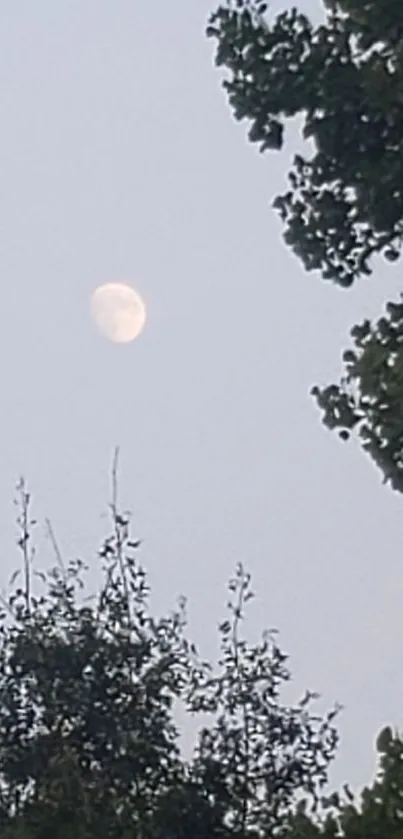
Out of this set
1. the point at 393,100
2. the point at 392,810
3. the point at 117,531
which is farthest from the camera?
the point at 117,531

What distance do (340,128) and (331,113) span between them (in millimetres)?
146

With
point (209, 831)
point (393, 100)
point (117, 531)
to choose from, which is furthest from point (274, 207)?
point (209, 831)

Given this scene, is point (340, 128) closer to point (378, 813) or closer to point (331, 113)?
point (331, 113)

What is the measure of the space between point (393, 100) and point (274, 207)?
5.20 ft

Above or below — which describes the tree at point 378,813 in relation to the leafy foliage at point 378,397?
below

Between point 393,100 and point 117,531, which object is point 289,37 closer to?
point 393,100

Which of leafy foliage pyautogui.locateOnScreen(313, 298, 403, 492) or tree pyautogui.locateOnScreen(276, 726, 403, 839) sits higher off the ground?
leafy foliage pyautogui.locateOnScreen(313, 298, 403, 492)

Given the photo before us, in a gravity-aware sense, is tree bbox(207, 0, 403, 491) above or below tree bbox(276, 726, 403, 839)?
above

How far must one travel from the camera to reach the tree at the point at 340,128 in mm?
18875

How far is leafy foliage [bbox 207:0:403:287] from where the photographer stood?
62.9 feet

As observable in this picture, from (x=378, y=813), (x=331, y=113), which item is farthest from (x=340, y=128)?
(x=378, y=813)

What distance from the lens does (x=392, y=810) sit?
16312 mm

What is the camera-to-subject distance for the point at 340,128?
19.5 metres

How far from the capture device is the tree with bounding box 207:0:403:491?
18.9 metres
